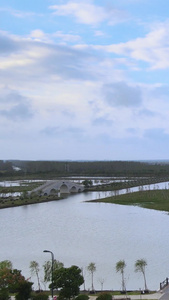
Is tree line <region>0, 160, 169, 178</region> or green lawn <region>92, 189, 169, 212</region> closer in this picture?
green lawn <region>92, 189, 169, 212</region>

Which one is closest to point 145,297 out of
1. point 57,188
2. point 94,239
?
point 94,239

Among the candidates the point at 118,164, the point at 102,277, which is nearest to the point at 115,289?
the point at 102,277

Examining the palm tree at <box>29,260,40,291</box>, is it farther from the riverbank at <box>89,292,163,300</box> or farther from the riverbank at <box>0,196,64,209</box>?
the riverbank at <box>0,196,64,209</box>

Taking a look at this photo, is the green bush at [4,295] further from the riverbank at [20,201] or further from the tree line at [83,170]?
the tree line at [83,170]

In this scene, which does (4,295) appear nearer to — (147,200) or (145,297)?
(145,297)

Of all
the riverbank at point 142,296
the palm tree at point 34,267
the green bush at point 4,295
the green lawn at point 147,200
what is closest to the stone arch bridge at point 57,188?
the green lawn at point 147,200

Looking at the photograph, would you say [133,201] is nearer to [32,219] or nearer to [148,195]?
[148,195]

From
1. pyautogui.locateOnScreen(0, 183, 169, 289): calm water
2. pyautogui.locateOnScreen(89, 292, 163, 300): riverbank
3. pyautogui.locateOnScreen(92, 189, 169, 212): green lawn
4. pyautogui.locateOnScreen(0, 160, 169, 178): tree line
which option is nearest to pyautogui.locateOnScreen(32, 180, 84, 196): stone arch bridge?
pyautogui.locateOnScreen(92, 189, 169, 212): green lawn
